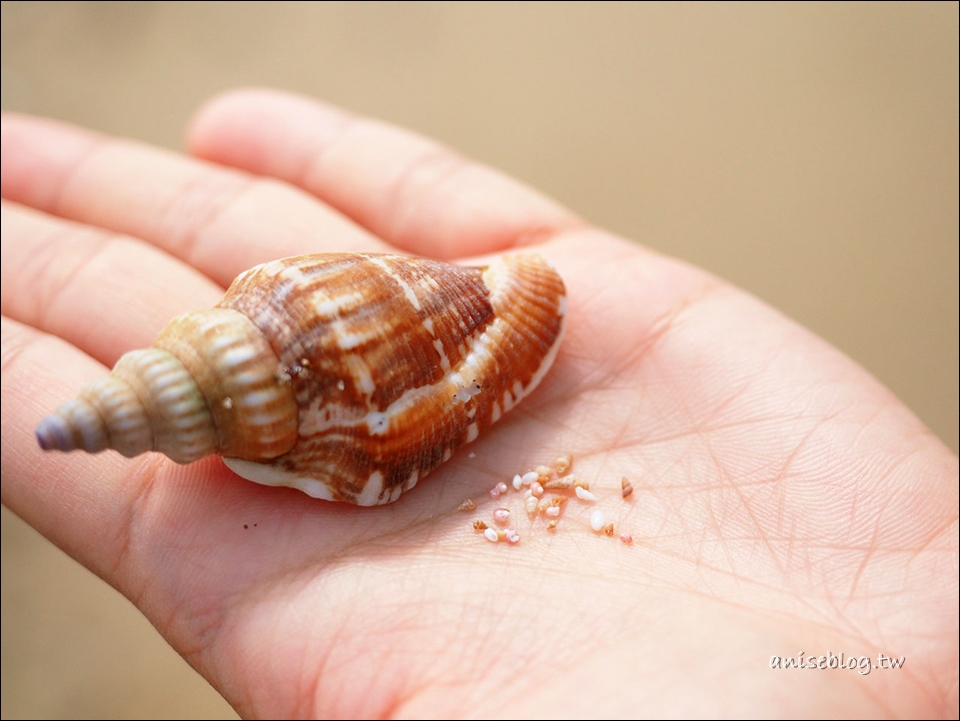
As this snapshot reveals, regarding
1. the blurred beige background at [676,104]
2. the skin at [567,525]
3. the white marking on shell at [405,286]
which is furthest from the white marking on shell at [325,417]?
the blurred beige background at [676,104]

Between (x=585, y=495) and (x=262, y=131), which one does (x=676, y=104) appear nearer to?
(x=262, y=131)

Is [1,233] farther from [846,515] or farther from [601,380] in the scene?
[846,515]

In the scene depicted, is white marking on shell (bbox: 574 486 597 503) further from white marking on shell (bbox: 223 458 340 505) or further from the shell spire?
the shell spire

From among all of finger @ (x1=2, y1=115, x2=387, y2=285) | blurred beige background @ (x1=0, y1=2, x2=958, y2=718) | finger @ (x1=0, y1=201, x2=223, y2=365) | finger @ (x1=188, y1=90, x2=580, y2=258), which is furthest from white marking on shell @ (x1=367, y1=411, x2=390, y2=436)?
blurred beige background @ (x1=0, y1=2, x2=958, y2=718)

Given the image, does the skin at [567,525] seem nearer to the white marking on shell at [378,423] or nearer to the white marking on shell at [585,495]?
the white marking on shell at [585,495]

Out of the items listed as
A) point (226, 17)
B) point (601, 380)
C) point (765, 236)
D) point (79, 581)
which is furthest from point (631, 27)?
point (79, 581)
